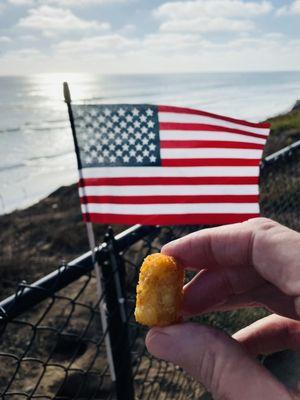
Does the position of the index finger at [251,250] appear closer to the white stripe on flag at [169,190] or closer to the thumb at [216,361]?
the thumb at [216,361]

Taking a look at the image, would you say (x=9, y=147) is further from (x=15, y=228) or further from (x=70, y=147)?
(x=15, y=228)

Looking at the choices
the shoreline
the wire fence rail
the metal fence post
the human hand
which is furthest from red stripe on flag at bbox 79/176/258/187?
the shoreline

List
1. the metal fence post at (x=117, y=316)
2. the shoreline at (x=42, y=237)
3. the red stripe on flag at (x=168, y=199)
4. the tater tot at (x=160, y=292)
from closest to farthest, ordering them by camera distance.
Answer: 1. the tater tot at (x=160, y=292)
2. the metal fence post at (x=117, y=316)
3. the red stripe on flag at (x=168, y=199)
4. the shoreline at (x=42, y=237)

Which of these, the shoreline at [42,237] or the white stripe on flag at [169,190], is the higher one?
the white stripe on flag at [169,190]

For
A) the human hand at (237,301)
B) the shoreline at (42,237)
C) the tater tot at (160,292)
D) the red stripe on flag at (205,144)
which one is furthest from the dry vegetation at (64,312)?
the red stripe on flag at (205,144)

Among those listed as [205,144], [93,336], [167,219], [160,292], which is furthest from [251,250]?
[93,336]

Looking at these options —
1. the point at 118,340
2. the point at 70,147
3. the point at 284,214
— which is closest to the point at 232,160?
the point at 118,340
